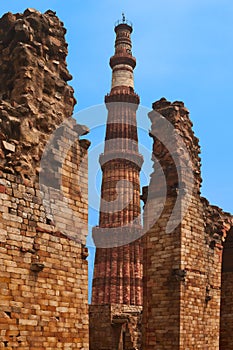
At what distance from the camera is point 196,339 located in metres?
11.9

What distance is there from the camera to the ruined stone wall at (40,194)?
317 inches

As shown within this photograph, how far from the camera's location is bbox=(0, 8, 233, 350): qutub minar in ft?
27.0

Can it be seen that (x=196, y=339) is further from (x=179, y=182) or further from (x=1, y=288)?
(x=1, y=288)

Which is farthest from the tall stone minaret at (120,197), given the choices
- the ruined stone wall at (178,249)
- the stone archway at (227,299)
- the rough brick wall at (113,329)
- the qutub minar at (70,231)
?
the ruined stone wall at (178,249)

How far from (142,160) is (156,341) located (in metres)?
16.2

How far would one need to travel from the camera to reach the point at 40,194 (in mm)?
8781

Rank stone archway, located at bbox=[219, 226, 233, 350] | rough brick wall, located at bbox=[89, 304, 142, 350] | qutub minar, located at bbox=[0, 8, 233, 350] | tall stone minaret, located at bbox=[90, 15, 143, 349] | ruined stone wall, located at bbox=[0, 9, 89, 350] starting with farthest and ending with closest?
1. tall stone minaret, located at bbox=[90, 15, 143, 349]
2. rough brick wall, located at bbox=[89, 304, 142, 350]
3. stone archway, located at bbox=[219, 226, 233, 350]
4. qutub minar, located at bbox=[0, 8, 233, 350]
5. ruined stone wall, located at bbox=[0, 9, 89, 350]

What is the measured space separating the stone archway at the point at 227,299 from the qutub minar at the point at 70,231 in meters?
0.03

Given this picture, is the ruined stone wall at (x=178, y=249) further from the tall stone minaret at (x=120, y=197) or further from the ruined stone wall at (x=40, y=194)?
the tall stone minaret at (x=120, y=197)

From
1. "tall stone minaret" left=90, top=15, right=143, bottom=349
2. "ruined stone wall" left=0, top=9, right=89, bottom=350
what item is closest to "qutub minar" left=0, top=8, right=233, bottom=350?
"ruined stone wall" left=0, top=9, right=89, bottom=350

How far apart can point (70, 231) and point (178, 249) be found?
3490 mm

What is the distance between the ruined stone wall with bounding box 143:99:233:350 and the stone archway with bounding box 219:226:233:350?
215cm

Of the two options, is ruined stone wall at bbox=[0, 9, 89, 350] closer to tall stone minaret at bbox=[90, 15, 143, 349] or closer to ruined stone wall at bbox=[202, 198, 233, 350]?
ruined stone wall at bbox=[202, 198, 233, 350]

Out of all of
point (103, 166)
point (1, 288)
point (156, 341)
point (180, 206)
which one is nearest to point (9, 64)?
point (1, 288)
